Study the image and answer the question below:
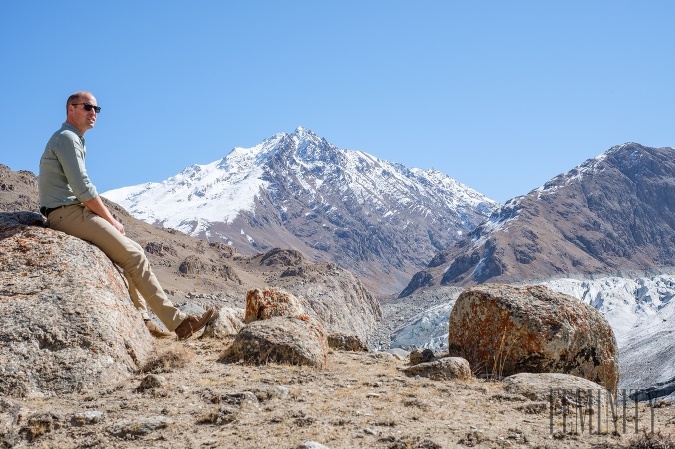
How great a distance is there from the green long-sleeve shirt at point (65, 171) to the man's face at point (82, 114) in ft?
0.34

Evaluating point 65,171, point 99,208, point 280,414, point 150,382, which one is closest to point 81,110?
point 65,171

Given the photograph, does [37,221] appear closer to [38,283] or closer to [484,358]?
[38,283]

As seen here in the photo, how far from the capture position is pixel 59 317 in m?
9.80

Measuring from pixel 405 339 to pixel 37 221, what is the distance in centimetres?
14802

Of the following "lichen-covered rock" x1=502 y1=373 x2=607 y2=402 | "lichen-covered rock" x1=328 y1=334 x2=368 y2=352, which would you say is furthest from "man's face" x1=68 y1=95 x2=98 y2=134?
"lichen-covered rock" x1=502 y1=373 x2=607 y2=402

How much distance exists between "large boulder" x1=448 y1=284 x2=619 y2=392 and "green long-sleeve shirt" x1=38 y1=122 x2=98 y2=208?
7.99 m

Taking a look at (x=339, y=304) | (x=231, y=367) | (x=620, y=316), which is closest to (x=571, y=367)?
(x=231, y=367)

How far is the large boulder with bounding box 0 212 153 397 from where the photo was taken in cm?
924

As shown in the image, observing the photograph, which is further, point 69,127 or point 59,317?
point 69,127

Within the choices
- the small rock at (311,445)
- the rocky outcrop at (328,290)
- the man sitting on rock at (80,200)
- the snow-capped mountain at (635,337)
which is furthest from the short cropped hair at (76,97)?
the rocky outcrop at (328,290)

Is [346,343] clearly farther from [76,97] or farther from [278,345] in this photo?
[76,97]

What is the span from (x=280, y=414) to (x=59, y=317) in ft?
12.3

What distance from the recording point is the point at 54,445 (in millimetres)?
7523

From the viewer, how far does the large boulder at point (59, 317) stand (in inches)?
364
